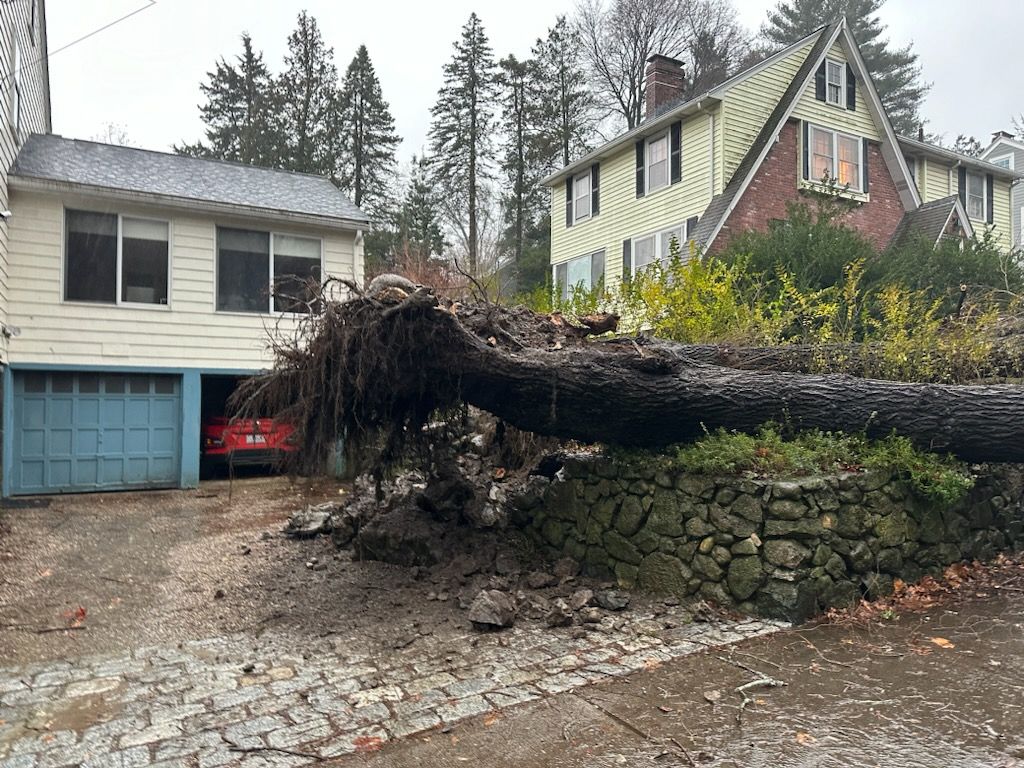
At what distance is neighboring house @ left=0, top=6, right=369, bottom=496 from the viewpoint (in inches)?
430

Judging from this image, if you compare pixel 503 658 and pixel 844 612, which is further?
pixel 844 612

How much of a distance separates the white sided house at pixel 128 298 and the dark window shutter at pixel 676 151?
7.70m

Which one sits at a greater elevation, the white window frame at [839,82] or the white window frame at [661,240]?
the white window frame at [839,82]

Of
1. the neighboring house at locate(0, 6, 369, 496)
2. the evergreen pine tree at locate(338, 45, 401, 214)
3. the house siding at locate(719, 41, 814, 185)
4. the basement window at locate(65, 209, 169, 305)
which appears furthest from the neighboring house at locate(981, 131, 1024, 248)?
the basement window at locate(65, 209, 169, 305)

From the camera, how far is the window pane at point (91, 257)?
11.3 metres

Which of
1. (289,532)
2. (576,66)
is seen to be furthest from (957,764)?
(576,66)

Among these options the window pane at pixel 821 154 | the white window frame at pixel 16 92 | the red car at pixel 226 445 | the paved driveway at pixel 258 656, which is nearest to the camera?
the paved driveway at pixel 258 656

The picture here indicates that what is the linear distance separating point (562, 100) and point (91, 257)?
22127 millimetres

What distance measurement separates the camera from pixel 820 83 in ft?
53.6

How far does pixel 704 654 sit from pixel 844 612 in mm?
1299

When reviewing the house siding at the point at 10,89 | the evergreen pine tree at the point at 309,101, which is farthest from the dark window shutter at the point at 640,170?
the evergreen pine tree at the point at 309,101

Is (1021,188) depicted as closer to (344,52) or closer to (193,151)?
(344,52)

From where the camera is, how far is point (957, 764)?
115 inches

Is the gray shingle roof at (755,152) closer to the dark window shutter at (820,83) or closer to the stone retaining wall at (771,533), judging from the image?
the dark window shutter at (820,83)
